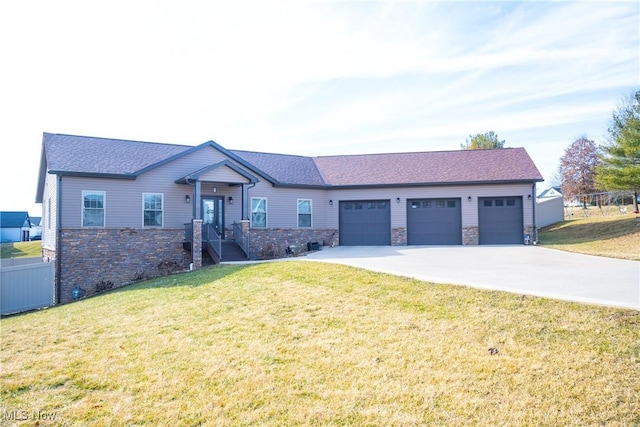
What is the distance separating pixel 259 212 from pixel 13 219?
161ft

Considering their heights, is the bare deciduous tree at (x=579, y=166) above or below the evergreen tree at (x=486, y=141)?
below

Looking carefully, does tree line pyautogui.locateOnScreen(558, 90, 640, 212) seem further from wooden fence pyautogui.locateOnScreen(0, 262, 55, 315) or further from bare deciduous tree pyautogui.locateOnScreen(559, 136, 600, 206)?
wooden fence pyautogui.locateOnScreen(0, 262, 55, 315)

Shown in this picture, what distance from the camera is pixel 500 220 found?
18766 mm

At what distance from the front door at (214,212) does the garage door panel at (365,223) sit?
20.7ft

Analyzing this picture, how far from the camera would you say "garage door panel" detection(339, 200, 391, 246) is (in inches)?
777

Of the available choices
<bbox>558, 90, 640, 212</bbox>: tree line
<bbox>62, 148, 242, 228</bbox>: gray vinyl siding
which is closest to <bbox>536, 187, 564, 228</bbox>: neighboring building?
<bbox>558, 90, 640, 212</bbox>: tree line

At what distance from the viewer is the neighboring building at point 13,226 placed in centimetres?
4903

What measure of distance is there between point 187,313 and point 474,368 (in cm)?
516

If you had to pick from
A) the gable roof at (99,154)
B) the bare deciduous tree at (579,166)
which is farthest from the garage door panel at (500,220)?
the bare deciduous tree at (579,166)

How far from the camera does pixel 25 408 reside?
4.04 metres

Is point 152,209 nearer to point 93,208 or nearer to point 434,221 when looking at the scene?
point 93,208

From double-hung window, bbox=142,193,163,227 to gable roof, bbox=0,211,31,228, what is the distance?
4705 centimetres

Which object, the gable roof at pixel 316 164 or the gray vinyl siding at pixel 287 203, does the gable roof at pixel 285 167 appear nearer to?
the gable roof at pixel 316 164

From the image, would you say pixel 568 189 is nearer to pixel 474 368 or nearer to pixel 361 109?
pixel 361 109
